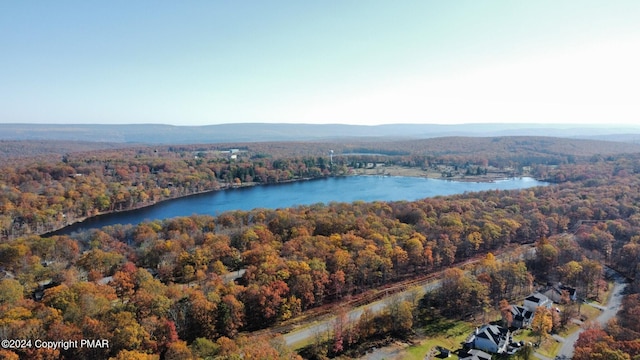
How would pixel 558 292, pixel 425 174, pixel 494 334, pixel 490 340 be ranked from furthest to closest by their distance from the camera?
pixel 425 174, pixel 558 292, pixel 494 334, pixel 490 340

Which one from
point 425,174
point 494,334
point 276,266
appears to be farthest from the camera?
point 425,174

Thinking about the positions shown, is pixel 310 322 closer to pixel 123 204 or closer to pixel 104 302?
pixel 104 302

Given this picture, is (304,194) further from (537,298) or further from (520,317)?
(520,317)

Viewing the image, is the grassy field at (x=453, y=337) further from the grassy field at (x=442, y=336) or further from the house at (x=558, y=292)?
the house at (x=558, y=292)

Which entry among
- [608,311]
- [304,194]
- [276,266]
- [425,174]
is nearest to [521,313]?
[608,311]

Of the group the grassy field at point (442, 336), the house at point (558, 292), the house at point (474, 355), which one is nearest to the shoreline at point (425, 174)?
the house at point (558, 292)

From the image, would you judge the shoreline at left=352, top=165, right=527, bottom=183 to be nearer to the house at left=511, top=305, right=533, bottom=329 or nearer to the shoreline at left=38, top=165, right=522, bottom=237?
the shoreline at left=38, top=165, right=522, bottom=237

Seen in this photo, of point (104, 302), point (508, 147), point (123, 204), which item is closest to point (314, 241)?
point (104, 302)
